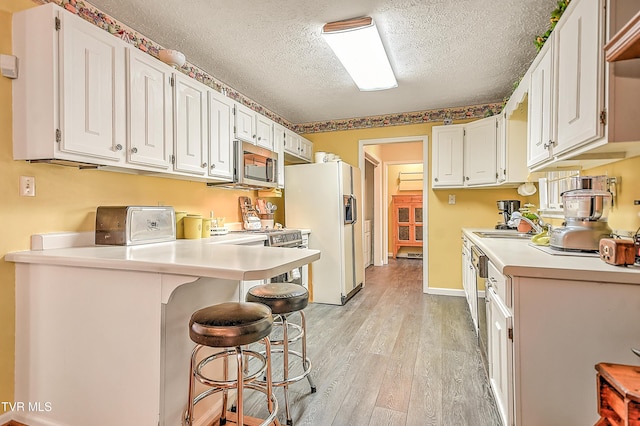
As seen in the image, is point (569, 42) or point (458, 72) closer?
point (569, 42)

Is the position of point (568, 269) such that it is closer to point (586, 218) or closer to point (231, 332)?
point (586, 218)

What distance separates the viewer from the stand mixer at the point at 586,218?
1.55 meters

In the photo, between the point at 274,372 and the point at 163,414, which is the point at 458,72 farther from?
the point at 163,414

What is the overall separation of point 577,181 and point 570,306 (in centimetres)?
80

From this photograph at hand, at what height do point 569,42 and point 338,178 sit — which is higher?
point 569,42

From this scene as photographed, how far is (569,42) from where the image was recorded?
59.8 inches

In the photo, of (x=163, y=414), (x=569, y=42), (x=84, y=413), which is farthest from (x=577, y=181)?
(x=84, y=413)

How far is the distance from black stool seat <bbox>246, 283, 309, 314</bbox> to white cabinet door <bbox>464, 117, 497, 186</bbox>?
279 centimetres

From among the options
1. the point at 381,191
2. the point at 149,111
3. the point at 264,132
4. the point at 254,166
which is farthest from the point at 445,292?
the point at 149,111

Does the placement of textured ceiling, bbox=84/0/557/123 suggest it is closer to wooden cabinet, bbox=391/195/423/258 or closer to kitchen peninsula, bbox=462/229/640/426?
kitchen peninsula, bbox=462/229/640/426

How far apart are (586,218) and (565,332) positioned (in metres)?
0.68

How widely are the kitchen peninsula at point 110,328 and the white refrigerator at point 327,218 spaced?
2.29 meters

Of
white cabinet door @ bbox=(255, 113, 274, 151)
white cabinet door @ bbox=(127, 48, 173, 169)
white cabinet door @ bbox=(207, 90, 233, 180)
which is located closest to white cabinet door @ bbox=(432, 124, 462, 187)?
white cabinet door @ bbox=(255, 113, 274, 151)

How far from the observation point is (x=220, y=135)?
9.21 ft
